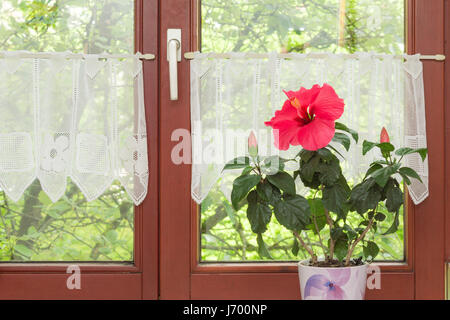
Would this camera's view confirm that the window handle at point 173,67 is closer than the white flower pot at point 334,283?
No

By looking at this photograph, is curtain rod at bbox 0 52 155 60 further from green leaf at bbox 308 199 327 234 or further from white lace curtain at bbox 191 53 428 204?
green leaf at bbox 308 199 327 234

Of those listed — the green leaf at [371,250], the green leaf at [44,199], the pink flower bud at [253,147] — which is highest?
the pink flower bud at [253,147]

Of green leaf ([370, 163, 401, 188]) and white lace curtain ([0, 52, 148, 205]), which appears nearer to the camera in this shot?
green leaf ([370, 163, 401, 188])

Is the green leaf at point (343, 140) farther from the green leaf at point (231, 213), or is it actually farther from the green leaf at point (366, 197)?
the green leaf at point (231, 213)

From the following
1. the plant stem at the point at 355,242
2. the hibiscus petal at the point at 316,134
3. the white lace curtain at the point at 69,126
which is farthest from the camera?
the white lace curtain at the point at 69,126

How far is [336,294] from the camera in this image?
1.65 metres

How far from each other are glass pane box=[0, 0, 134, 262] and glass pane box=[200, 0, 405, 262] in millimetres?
290

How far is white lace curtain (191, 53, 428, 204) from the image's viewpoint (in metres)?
1.92

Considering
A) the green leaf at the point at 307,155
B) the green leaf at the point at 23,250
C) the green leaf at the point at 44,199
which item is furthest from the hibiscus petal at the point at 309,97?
the green leaf at the point at 23,250

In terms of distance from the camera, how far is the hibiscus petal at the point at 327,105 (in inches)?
63.7

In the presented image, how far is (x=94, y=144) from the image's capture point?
6.23 feet

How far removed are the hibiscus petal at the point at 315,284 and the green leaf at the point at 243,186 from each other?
0.32 meters

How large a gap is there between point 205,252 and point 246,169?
1.40ft

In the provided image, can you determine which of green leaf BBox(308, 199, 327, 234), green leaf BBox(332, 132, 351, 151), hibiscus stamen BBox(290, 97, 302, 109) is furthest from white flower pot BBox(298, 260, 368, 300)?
hibiscus stamen BBox(290, 97, 302, 109)
